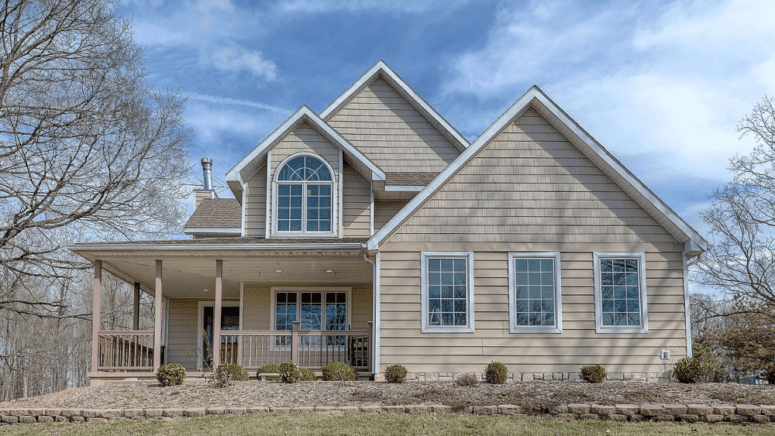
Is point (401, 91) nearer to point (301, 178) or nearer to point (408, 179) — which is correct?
point (408, 179)

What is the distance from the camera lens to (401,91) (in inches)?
693

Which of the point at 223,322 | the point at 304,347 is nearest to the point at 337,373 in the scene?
the point at 304,347

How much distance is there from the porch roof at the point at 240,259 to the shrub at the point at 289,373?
242cm

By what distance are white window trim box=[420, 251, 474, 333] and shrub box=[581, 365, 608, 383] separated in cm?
215

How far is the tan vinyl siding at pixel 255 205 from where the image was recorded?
15.6m

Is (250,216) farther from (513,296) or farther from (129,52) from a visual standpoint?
(513,296)

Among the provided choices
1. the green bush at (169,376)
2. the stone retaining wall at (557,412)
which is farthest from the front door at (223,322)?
A: the stone retaining wall at (557,412)

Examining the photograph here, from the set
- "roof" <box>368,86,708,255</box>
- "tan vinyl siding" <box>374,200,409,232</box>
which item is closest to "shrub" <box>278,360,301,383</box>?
"roof" <box>368,86,708,255</box>

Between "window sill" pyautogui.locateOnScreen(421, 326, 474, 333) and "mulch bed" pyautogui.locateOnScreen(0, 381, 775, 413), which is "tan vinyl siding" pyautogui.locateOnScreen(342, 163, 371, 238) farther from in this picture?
"mulch bed" pyautogui.locateOnScreen(0, 381, 775, 413)

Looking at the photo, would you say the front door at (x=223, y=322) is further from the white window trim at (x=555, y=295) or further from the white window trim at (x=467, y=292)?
the white window trim at (x=555, y=295)

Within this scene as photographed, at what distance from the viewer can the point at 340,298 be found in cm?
1639

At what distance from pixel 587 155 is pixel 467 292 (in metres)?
3.55

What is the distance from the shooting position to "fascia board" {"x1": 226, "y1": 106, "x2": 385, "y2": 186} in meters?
15.1

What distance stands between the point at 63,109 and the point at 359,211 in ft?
21.8
